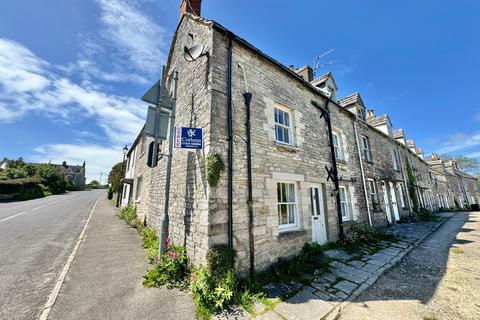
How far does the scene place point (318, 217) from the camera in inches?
Result: 294

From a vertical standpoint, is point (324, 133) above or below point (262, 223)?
above

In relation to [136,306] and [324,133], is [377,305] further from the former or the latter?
[324,133]

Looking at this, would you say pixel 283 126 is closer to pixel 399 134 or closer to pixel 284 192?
pixel 284 192

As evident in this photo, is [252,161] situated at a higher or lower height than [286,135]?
lower

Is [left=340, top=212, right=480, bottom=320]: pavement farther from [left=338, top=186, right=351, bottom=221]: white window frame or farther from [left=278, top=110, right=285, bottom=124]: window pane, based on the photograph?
[left=278, top=110, right=285, bottom=124]: window pane

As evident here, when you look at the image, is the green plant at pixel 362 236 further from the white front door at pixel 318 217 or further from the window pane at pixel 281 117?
the window pane at pixel 281 117

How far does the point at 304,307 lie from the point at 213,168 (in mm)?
3342

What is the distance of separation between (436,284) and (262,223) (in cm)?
425

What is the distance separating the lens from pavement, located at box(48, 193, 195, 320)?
353 cm

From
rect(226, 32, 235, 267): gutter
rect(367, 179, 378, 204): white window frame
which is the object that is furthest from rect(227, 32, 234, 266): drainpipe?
rect(367, 179, 378, 204): white window frame

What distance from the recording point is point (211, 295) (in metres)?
3.77

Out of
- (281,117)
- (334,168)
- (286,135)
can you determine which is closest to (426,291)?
(334,168)

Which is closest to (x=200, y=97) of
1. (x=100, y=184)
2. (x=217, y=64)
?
(x=217, y=64)

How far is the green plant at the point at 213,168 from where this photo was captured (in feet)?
15.0
